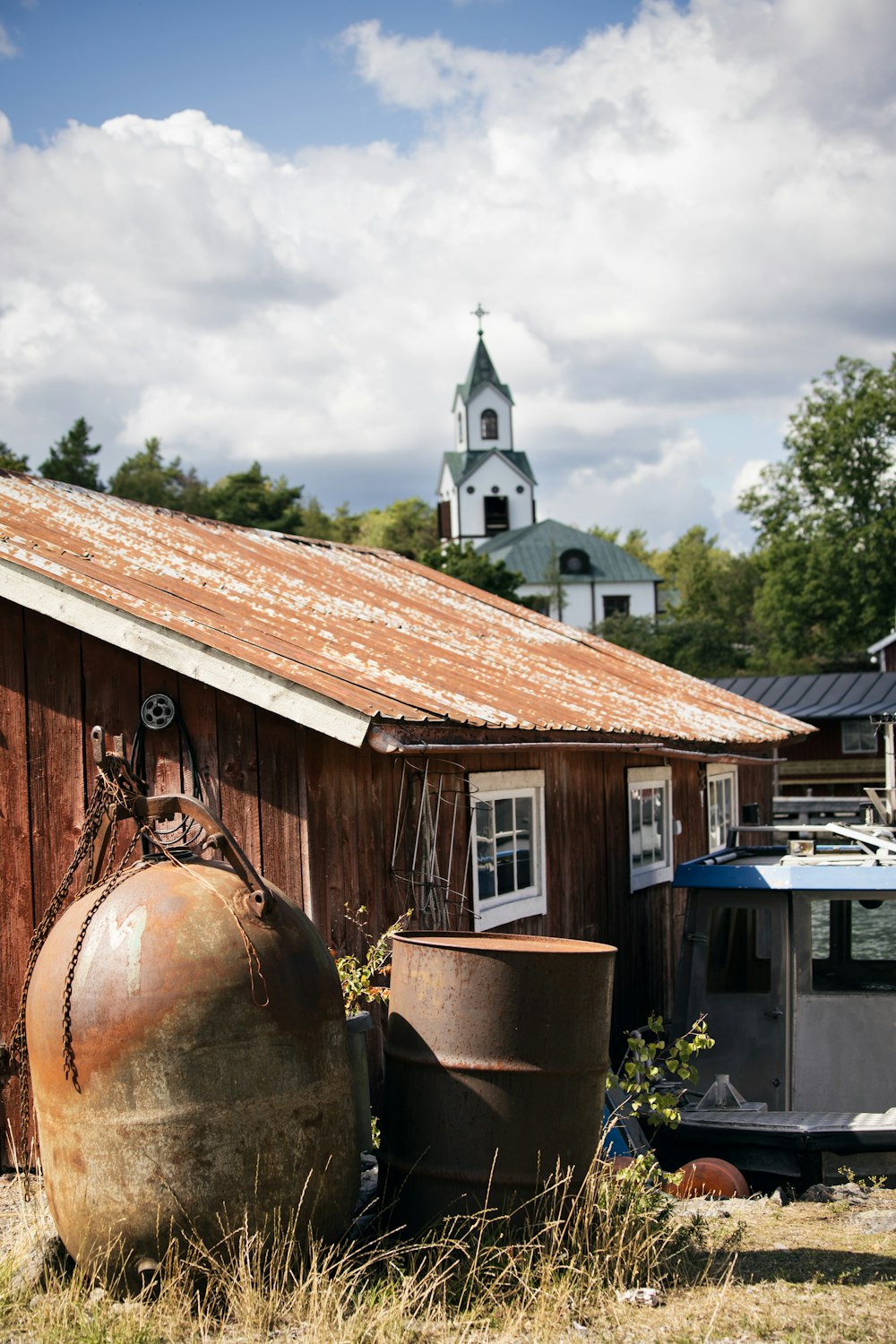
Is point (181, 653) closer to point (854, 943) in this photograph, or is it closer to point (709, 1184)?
point (709, 1184)

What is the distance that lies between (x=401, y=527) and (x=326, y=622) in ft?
261

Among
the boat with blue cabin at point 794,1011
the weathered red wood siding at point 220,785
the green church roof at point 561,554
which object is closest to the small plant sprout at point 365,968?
the weathered red wood siding at point 220,785

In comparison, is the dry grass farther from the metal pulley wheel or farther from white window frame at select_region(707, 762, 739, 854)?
white window frame at select_region(707, 762, 739, 854)

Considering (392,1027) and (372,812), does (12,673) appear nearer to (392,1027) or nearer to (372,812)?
(372,812)

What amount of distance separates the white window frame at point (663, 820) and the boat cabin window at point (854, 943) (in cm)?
255

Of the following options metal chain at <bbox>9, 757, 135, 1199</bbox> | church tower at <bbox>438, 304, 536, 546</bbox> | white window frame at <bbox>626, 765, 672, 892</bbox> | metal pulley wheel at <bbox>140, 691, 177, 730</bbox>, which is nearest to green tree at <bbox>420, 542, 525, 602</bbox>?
white window frame at <bbox>626, 765, 672, 892</bbox>

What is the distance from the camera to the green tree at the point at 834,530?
59.6 m

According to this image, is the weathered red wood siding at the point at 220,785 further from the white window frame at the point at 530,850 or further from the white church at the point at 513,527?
the white church at the point at 513,527

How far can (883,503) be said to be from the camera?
60500mm

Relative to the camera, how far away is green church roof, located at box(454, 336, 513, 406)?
292 ft

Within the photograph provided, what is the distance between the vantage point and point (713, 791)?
15828 millimetres

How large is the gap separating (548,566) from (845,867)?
207 ft

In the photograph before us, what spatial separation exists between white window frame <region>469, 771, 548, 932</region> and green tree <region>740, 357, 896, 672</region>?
172ft

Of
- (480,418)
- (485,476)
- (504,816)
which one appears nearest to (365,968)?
(504,816)
